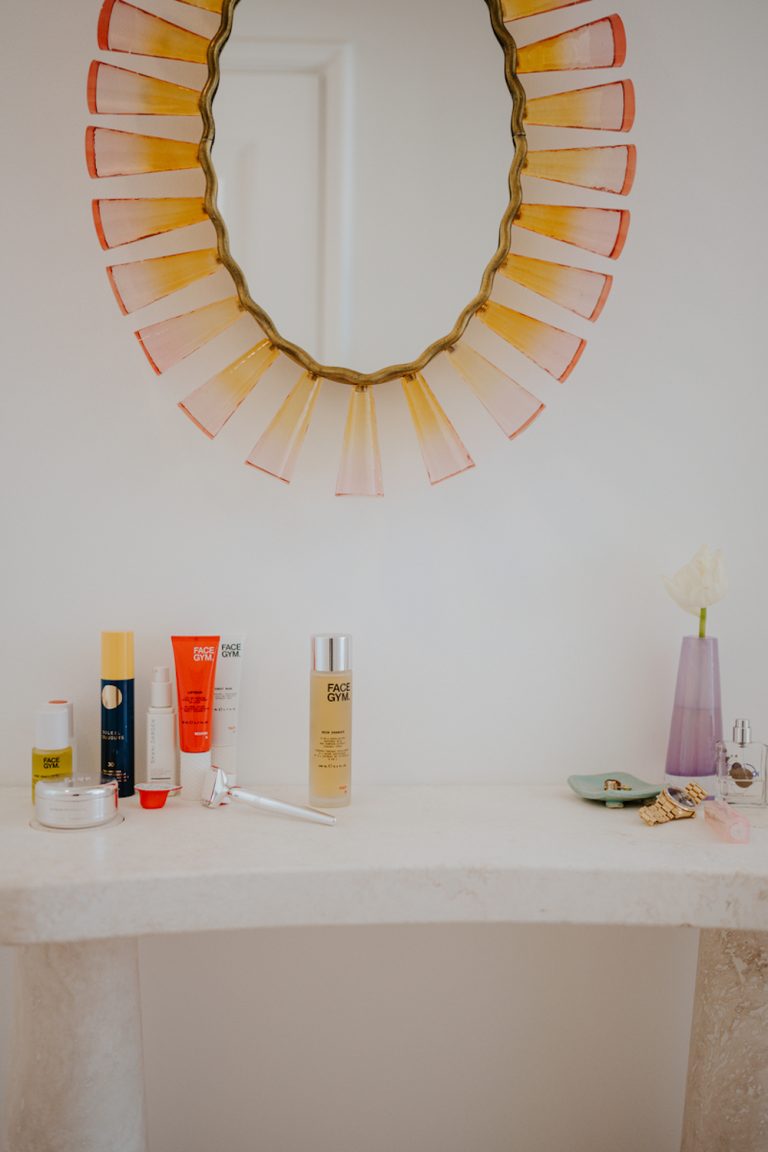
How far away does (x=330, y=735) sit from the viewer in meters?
0.98

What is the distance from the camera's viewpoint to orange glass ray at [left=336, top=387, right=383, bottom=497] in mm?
1086

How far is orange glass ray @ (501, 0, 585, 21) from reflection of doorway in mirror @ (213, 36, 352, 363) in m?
0.19

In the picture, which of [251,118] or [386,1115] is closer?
[251,118]

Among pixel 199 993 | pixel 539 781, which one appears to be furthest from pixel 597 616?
pixel 199 993

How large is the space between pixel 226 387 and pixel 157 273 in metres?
0.15

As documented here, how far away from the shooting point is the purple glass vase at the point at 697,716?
1.07 metres

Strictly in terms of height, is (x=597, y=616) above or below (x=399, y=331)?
below

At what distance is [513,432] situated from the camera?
3.63 ft

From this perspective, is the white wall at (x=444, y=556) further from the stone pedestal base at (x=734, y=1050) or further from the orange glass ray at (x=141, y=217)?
the stone pedestal base at (x=734, y=1050)

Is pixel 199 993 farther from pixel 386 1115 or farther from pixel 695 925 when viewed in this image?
pixel 695 925

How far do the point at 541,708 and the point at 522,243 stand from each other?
23.2 inches

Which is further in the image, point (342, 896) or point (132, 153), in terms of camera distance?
point (132, 153)

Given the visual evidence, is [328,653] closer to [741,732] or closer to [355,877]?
[355,877]

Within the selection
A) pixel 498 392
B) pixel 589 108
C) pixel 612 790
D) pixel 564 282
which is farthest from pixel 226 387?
pixel 612 790
